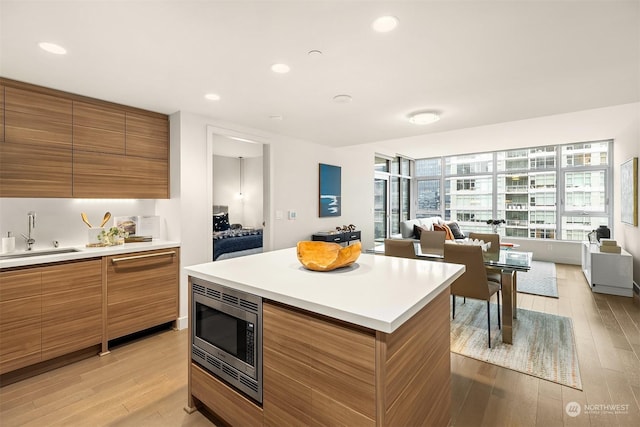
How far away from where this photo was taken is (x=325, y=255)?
5.83ft

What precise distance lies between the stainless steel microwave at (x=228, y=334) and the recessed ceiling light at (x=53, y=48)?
170 centimetres

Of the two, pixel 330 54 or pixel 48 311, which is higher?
pixel 330 54

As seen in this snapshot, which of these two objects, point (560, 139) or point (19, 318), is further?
point (560, 139)

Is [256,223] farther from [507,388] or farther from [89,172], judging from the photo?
[507,388]

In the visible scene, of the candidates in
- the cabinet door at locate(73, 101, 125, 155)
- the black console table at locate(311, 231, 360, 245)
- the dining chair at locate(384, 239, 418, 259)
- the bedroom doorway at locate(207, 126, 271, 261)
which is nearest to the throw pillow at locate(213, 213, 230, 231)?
the bedroom doorway at locate(207, 126, 271, 261)

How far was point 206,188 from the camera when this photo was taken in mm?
3398

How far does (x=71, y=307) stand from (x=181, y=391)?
1.23 meters

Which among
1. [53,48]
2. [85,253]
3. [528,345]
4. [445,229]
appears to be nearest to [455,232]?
[445,229]

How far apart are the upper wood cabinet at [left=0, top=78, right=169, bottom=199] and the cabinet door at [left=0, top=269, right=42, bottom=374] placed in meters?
0.71

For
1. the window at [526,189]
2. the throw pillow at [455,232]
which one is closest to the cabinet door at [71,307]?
the throw pillow at [455,232]

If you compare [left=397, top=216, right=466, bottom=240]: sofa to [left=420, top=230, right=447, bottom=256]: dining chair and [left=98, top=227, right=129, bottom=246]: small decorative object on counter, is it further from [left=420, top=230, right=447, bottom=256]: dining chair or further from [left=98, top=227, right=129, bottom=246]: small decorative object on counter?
[left=98, top=227, right=129, bottom=246]: small decorative object on counter

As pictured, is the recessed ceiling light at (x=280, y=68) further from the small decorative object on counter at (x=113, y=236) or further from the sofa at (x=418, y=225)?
the sofa at (x=418, y=225)

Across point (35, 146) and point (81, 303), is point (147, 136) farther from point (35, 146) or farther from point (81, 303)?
point (81, 303)

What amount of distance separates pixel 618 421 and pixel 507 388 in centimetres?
56
